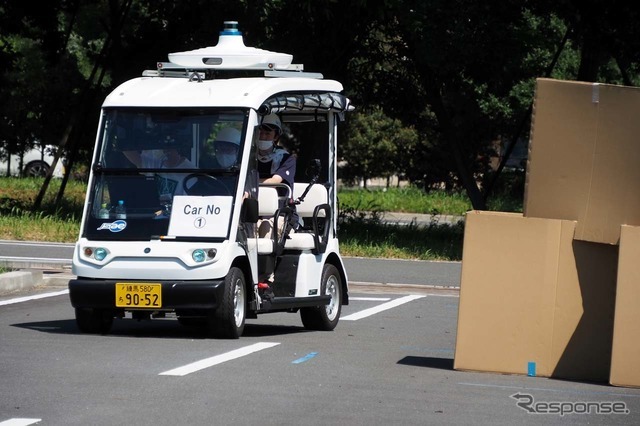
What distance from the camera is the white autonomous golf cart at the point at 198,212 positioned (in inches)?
469

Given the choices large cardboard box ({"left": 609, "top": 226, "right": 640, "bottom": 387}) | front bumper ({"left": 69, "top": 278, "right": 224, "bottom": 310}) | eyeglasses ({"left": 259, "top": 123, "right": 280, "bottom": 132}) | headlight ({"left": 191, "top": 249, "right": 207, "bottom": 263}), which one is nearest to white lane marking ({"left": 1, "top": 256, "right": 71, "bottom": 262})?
eyeglasses ({"left": 259, "top": 123, "right": 280, "bottom": 132})

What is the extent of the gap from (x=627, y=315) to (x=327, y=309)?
4.59m

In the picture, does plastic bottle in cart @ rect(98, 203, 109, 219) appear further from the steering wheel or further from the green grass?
the green grass

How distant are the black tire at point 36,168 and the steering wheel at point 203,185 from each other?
46117 mm

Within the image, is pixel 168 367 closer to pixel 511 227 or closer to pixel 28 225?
pixel 511 227

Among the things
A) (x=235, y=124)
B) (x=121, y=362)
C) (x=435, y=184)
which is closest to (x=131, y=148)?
(x=235, y=124)

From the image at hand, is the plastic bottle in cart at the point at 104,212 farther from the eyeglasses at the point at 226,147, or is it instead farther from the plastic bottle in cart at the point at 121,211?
the eyeglasses at the point at 226,147

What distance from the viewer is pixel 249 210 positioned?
12320 mm

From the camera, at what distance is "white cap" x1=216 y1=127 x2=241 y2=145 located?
1246 centimetres

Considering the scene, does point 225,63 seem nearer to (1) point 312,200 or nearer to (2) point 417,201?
(1) point 312,200

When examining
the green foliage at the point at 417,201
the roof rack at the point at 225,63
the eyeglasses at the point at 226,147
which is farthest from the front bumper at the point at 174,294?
the green foliage at the point at 417,201

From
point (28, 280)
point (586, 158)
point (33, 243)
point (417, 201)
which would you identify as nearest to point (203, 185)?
point (586, 158)

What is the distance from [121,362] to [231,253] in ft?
6.87

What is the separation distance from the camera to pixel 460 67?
25219mm
